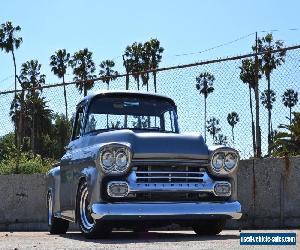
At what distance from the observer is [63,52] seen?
70.2 m

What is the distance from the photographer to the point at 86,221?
7.98m

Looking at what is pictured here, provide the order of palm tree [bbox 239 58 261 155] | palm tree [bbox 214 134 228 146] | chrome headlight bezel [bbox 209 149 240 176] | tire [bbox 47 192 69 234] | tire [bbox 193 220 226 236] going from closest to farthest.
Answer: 1. chrome headlight bezel [bbox 209 149 240 176]
2. tire [bbox 193 220 226 236]
3. palm tree [bbox 214 134 228 146]
4. tire [bbox 47 192 69 234]
5. palm tree [bbox 239 58 261 155]

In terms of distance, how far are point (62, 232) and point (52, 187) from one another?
79 cm

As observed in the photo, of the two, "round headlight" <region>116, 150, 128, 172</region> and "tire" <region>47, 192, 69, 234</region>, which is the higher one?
"round headlight" <region>116, 150, 128, 172</region>

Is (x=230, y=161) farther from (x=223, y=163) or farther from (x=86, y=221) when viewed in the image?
(x=86, y=221)

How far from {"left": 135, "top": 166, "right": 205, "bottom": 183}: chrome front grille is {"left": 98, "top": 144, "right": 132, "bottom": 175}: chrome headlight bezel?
160 millimetres

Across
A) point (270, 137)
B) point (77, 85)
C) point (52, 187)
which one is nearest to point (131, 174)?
point (52, 187)

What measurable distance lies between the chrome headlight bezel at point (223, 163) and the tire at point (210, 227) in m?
0.73

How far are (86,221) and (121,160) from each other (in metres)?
1.04

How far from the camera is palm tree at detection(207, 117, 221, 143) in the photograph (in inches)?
386

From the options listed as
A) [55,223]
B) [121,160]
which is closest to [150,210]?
[121,160]

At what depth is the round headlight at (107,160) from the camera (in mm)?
7434

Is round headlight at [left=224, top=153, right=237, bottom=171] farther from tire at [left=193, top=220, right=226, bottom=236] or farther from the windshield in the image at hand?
the windshield

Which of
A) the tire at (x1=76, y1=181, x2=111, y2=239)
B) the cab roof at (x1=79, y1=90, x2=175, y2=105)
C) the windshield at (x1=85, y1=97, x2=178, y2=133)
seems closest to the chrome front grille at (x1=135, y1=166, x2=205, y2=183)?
the tire at (x1=76, y1=181, x2=111, y2=239)
